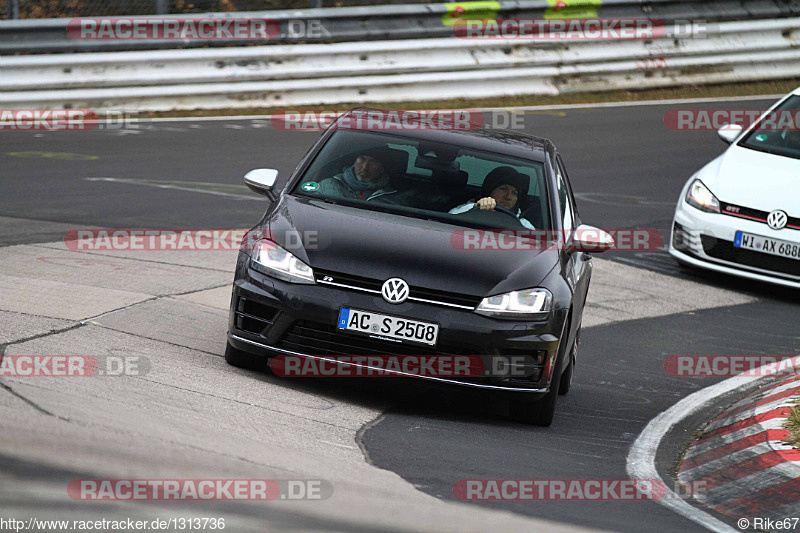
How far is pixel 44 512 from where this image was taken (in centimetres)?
377

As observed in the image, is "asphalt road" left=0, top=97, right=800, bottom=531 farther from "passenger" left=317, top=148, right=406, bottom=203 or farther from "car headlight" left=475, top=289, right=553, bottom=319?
"passenger" left=317, top=148, right=406, bottom=203

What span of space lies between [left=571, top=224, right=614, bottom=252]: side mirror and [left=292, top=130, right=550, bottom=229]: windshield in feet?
0.68

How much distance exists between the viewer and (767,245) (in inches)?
438

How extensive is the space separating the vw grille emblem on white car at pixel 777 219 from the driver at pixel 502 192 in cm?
427

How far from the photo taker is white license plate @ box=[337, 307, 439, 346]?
6348mm

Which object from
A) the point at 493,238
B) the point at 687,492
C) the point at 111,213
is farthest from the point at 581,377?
the point at 111,213

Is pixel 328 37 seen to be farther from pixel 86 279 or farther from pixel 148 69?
pixel 86 279

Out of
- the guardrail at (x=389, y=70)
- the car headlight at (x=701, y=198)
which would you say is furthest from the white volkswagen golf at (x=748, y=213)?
the guardrail at (x=389, y=70)

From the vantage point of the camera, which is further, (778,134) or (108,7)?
(108,7)

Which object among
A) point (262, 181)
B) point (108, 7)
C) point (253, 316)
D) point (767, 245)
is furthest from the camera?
point (108, 7)


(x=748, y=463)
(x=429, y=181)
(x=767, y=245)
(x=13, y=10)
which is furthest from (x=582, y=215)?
(x=13, y=10)

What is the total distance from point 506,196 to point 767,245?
452cm

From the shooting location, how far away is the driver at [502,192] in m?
7.36

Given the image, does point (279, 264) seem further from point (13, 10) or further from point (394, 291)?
point (13, 10)
